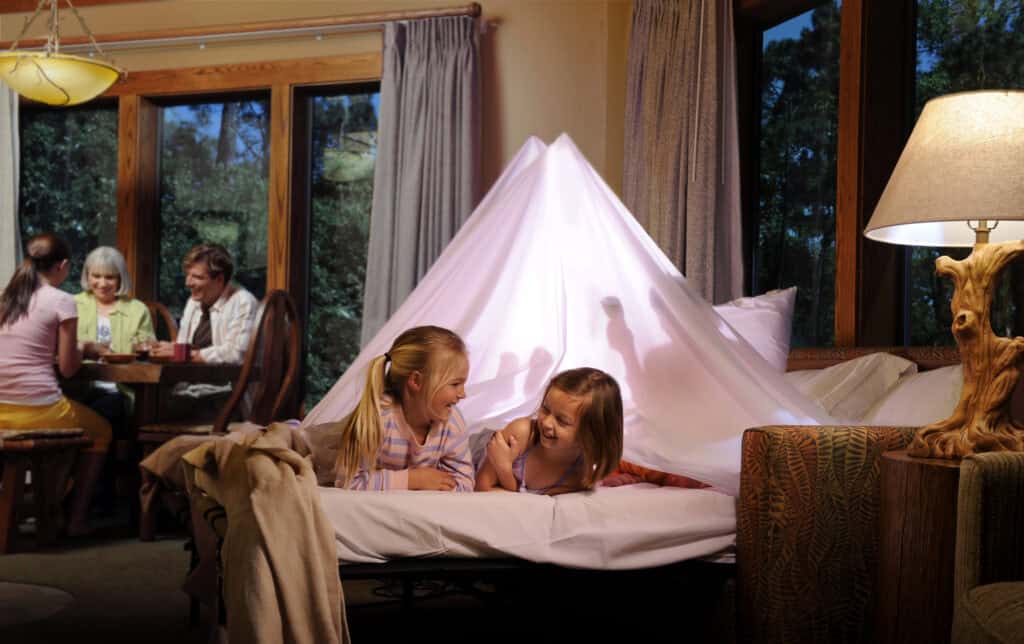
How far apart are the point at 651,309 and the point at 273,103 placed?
10.5 feet

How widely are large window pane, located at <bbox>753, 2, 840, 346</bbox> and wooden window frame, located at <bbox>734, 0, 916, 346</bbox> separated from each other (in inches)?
11.5

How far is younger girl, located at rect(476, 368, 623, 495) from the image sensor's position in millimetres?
2252

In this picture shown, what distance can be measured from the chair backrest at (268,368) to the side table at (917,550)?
251cm

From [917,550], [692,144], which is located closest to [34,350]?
[692,144]

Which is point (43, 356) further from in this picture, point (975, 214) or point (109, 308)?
point (975, 214)

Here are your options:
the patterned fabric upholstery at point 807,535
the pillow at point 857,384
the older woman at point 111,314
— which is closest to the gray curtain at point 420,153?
the older woman at point 111,314

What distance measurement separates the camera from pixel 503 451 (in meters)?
2.37

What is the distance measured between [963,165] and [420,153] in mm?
3190

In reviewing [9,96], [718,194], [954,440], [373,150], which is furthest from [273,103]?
[954,440]

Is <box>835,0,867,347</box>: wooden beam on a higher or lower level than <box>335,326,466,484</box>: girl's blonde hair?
higher

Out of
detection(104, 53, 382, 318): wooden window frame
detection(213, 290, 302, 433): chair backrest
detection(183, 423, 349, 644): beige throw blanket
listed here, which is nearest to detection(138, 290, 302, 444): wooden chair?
detection(213, 290, 302, 433): chair backrest

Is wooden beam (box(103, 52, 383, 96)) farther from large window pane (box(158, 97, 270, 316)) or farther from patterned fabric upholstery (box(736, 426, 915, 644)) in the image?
patterned fabric upholstery (box(736, 426, 915, 644))

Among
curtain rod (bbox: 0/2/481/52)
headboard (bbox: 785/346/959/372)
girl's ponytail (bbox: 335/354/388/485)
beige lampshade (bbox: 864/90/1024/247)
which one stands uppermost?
curtain rod (bbox: 0/2/481/52)

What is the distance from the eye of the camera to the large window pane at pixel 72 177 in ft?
18.2
